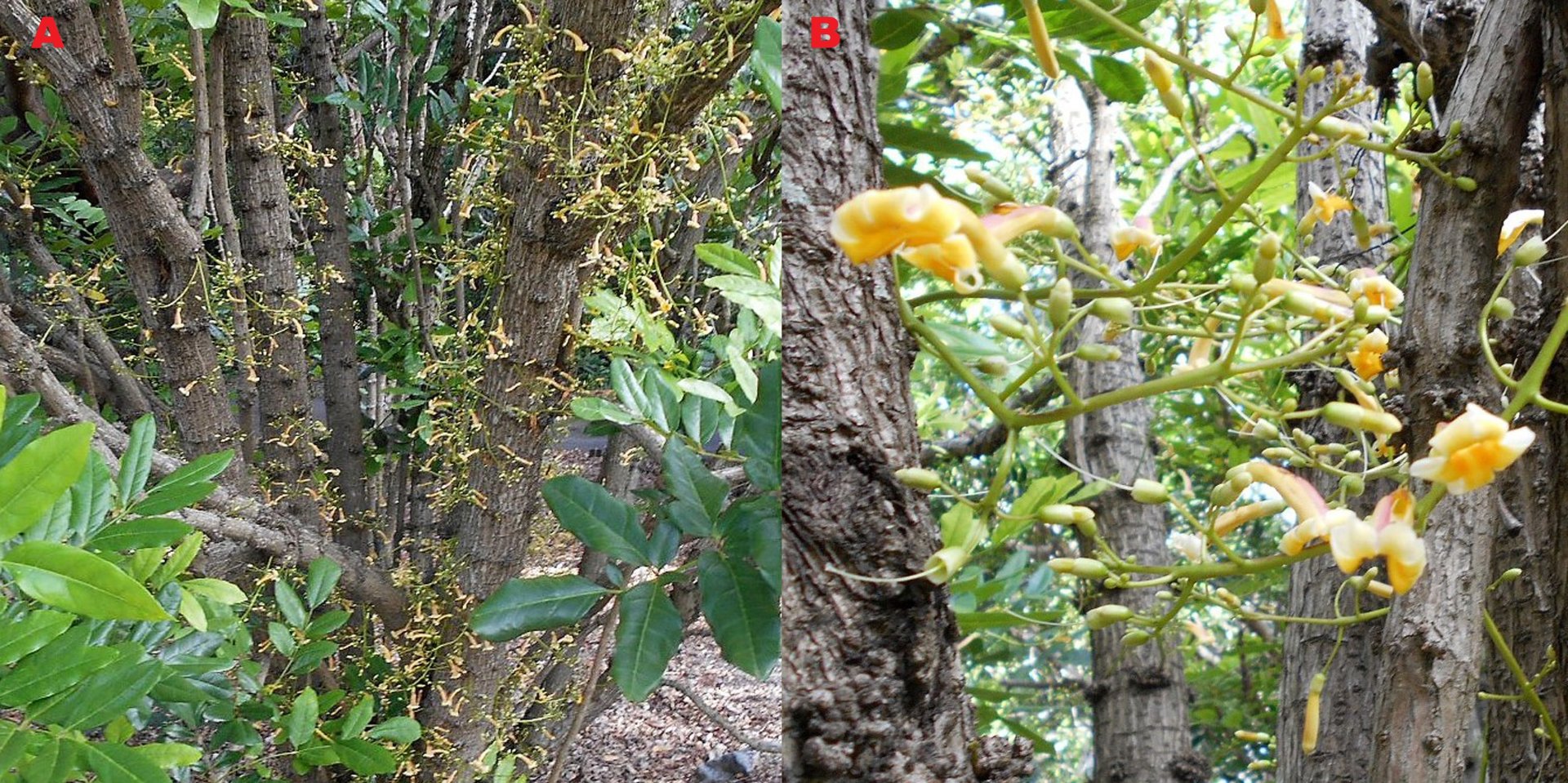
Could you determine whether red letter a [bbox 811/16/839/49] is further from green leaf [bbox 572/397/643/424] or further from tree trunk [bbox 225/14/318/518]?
tree trunk [bbox 225/14/318/518]

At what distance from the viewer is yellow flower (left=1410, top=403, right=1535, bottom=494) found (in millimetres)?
175

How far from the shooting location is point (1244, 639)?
0.83 metres

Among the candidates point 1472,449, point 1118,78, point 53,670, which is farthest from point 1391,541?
point 53,670

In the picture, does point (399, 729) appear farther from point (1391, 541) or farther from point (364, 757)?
point (1391, 541)

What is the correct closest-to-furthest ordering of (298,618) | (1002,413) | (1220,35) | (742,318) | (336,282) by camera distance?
(1002,413) → (742,318) → (298,618) → (336,282) → (1220,35)

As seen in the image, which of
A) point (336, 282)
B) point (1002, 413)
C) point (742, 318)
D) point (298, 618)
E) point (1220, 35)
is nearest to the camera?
point (1002, 413)

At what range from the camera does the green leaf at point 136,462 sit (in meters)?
0.51

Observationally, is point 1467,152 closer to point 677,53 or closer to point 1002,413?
point 1002,413

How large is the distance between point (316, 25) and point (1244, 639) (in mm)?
815

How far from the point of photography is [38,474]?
0.33 metres

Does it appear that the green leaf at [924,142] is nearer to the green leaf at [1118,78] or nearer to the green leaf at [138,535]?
the green leaf at [1118,78]

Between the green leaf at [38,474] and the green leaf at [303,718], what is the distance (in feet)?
0.96

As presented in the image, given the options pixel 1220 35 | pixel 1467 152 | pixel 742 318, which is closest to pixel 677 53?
pixel 742 318

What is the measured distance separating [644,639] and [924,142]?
202 millimetres
